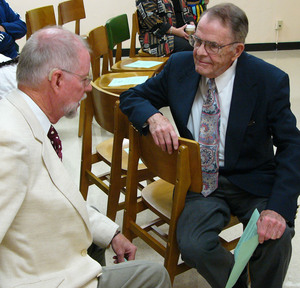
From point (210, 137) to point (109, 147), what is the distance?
0.87m

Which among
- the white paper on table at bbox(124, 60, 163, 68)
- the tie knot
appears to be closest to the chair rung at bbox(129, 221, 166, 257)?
the tie knot

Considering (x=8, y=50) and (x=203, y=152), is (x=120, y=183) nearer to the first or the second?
(x=203, y=152)

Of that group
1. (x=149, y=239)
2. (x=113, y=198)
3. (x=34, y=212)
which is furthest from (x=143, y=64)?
(x=34, y=212)

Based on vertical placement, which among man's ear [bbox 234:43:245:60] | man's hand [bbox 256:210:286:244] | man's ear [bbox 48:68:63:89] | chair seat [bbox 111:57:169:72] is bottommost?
man's hand [bbox 256:210:286:244]

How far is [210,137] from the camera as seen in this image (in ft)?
5.44

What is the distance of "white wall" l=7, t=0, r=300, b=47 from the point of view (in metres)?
5.87

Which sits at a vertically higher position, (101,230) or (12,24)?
(12,24)

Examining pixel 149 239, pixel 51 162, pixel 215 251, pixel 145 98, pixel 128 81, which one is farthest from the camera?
pixel 128 81

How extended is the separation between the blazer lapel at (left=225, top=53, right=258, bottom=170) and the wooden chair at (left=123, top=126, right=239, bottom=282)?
267 mm

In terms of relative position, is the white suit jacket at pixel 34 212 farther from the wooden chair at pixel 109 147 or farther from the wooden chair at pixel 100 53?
the wooden chair at pixel 100 53

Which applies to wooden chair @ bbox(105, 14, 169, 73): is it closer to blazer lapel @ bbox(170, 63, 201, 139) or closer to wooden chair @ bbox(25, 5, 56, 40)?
wooden chair @ bbox(25, 5, 56, 40)

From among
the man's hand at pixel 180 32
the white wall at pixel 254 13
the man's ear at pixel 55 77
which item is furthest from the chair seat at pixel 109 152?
the white wall at pixel 254 13

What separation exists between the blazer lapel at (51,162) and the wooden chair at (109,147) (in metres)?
0.75

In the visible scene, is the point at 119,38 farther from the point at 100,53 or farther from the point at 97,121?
the point at 97,121
